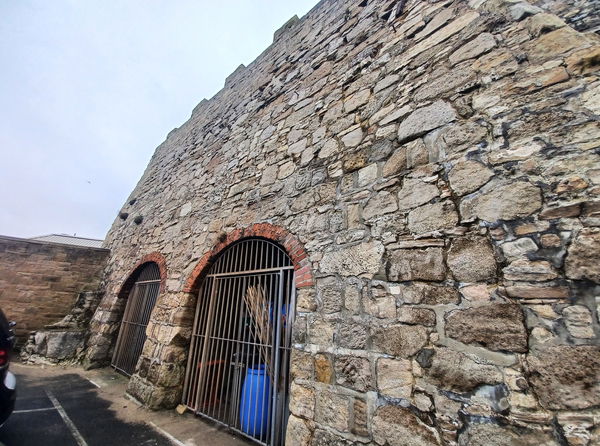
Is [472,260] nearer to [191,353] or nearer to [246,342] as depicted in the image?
[246,342]

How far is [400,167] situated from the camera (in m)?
2.16

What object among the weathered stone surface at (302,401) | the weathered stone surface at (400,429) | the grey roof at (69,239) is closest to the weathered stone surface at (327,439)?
the weathered stone surface at (302,401)

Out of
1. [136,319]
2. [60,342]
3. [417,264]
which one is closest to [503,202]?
[417,264]

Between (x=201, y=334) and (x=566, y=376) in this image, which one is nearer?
(x=566, y=376)

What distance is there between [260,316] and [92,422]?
2157 millimetres

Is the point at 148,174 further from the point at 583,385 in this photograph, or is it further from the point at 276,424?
the point at 583,385

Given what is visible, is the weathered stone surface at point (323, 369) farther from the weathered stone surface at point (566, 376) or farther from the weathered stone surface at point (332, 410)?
the weathered stone surface at point (566, 376)

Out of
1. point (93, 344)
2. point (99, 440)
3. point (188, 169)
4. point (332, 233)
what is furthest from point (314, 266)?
point (93, 344)

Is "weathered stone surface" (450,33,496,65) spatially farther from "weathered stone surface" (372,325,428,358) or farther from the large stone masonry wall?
"weathered stone surface" (372,325,428,358)

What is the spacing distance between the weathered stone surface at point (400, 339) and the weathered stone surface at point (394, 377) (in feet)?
0.19

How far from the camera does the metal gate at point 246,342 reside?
2.60m

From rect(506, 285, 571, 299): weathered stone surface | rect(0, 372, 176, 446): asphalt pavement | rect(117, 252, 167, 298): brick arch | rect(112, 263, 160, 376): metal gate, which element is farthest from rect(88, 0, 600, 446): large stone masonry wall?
rect(112, 263, 160, 376): metal gate

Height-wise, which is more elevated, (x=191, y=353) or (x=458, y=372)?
(x=458, y=372)

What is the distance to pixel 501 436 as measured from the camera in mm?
1288
